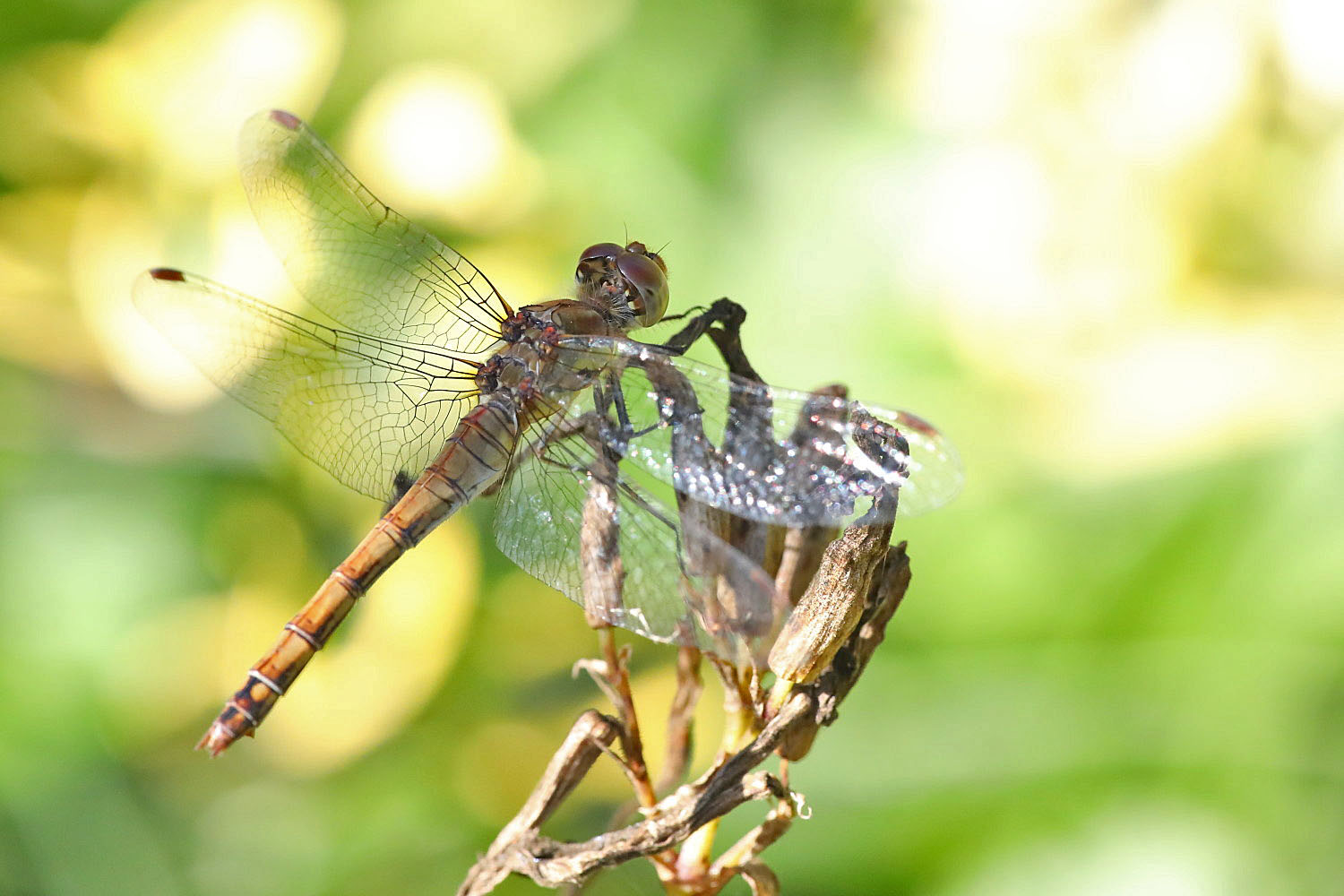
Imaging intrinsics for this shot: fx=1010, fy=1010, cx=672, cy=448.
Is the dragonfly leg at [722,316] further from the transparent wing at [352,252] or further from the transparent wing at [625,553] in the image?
the transparent wing at [352,252]

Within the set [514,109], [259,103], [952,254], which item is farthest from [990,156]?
[259,103]

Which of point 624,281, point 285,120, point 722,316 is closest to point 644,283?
point 624,281

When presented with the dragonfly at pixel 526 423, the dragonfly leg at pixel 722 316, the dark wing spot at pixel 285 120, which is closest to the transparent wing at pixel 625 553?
the dragonfly at pixel 526 423

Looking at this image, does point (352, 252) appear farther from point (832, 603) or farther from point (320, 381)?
point (832, 603)

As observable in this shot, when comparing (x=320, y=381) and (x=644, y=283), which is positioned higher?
(x=644, y=283)

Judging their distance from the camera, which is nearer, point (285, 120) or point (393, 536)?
point (393, 536)

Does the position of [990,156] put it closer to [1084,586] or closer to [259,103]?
[1084,586]
